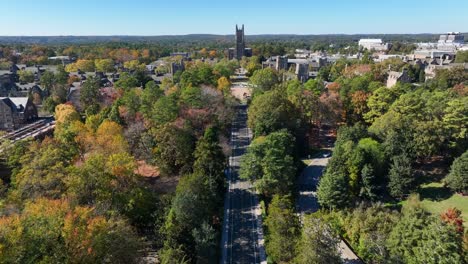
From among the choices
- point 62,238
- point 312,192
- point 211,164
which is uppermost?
point 62,238

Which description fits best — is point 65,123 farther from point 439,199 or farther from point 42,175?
point 439,199

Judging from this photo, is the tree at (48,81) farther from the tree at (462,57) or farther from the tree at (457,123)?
the tree at (462,57)

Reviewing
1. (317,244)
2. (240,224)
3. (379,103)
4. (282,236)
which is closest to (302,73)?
(379,103)

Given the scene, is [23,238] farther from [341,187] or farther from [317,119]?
[317,119]

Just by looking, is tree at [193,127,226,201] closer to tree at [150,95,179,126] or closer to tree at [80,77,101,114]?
tree at [150,95,179,126]

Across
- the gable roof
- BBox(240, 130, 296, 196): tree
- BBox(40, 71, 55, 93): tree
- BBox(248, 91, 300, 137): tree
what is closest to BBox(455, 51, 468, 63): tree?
BBox(248, 91, 300, 137): tree

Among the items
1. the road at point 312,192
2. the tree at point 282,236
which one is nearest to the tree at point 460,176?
the road at point 312,192
